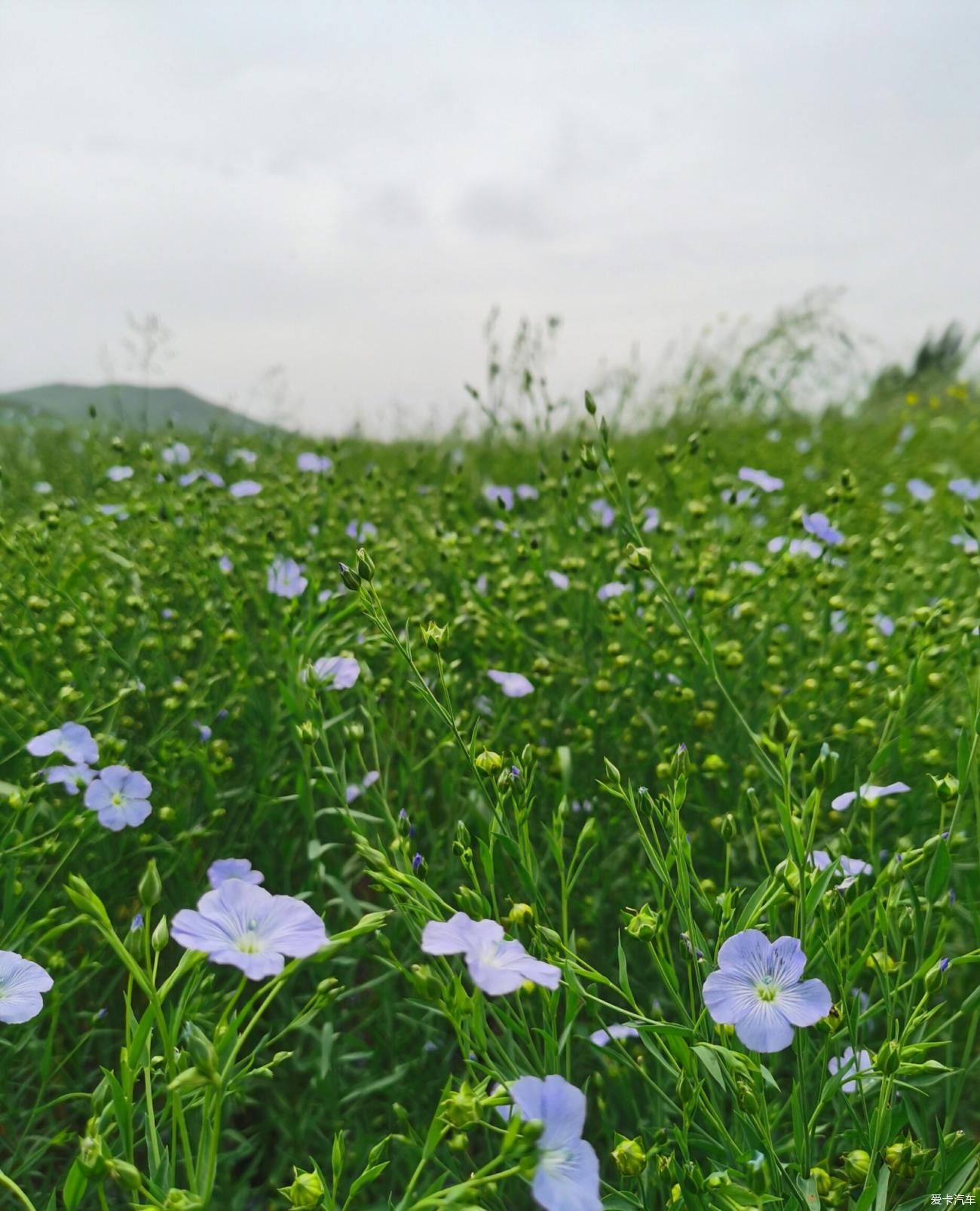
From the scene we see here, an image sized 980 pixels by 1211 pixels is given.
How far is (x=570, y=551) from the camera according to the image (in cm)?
205

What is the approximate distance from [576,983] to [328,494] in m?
1.53

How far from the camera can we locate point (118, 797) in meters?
1.29

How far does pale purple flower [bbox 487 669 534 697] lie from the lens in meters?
1.55

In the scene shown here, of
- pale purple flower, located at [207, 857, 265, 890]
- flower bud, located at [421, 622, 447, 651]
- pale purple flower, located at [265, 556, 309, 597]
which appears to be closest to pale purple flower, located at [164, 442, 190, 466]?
pale purple flower, located at [265, 556, 309, 597]

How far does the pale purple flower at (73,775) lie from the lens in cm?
125

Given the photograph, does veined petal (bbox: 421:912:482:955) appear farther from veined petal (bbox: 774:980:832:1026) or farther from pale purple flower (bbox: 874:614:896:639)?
pale purple flower (bbox: 874:614:896:639)

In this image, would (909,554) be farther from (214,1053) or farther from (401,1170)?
(214,1053)

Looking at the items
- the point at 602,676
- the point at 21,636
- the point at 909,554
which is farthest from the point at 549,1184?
the point at 909,554

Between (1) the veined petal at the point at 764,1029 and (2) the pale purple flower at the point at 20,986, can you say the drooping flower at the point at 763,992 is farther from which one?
(2) the pale purple flower at the point at 20,986

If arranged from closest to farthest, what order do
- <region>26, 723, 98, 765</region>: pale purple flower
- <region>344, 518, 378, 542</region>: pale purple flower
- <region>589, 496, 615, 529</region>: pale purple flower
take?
1. <region>26, 723, 98, 765</region>: pale purple flower
2. <region>344, 518, 378, 542</region>: pale purple flower
3. <region>589, 496, 615, 529</region>: pale purple flower

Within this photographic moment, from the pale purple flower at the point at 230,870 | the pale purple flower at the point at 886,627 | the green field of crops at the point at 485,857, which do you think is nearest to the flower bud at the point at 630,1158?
the green field of crops at the point at 485,857

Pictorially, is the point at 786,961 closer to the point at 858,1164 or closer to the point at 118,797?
the point at 858,1164

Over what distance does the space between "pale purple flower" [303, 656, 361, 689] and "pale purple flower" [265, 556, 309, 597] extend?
31cm

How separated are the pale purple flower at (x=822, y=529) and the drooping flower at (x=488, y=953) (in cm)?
114
